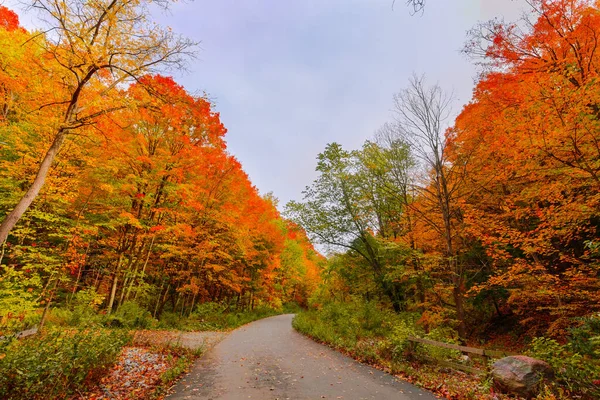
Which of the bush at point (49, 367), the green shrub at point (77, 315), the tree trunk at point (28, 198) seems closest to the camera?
the bush at point (49, 367)

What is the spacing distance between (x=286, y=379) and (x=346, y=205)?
39.2 feet

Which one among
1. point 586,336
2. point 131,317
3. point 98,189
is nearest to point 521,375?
point 586,336

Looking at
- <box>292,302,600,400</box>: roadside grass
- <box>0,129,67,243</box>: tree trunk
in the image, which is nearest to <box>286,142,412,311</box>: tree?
<box>292,302,600,400</box>: roadside grass

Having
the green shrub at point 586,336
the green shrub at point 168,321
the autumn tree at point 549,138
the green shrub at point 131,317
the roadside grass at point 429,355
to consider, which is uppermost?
the autumn tree at point 549,138

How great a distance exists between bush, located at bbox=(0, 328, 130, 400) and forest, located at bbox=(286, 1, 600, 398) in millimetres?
7252

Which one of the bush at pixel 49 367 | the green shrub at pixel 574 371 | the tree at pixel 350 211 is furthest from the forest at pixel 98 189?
the green shrub at pixel 574 371

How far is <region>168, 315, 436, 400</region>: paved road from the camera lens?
570cm

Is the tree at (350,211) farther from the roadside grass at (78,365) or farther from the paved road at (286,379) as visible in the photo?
the roadside grass at (78,365)

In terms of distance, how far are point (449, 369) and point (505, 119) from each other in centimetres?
768

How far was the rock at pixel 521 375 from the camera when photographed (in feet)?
16.7

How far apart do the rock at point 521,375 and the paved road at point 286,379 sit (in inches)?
58.0

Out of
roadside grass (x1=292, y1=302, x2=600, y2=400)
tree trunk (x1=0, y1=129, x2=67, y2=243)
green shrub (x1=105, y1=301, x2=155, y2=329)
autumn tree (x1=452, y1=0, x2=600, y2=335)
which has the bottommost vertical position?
green shrub (x1=105, y1=301, x2=155, y2=329)

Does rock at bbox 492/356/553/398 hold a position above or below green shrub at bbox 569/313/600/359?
below

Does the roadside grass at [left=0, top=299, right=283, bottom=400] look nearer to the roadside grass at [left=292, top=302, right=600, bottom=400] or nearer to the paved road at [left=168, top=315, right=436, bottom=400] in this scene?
the paved road at [left=168, top=315, right=436, bottom=400]
